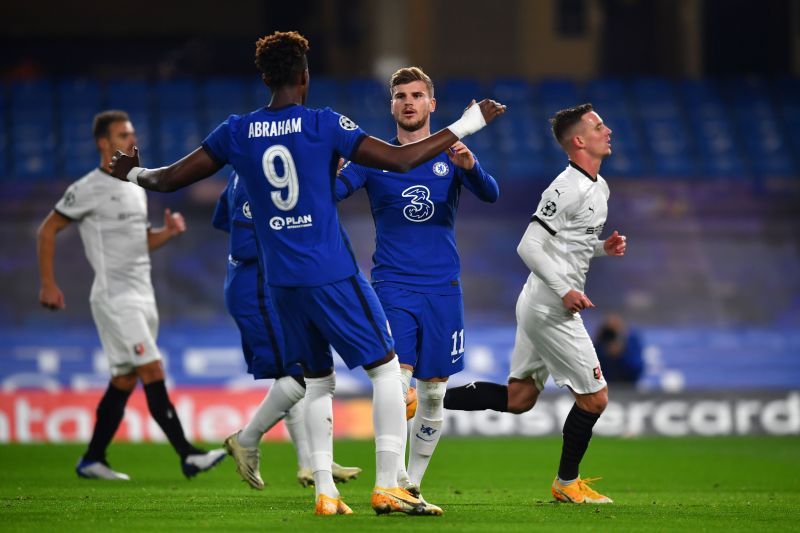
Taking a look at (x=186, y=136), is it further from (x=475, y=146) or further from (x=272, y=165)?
(x=272, y=165)

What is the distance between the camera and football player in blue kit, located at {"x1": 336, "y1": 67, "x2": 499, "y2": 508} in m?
7.02

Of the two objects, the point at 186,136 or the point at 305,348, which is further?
the point at 186,136

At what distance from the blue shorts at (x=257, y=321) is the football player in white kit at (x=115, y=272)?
1375 millimetres

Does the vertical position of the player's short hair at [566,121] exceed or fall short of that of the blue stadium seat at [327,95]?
it falls short

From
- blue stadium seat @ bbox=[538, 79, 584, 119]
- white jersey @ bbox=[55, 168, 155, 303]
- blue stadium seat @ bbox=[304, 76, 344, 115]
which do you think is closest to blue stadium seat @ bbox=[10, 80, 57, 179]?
blue stadium seat @ bbox=[304, 76, 344, 115]

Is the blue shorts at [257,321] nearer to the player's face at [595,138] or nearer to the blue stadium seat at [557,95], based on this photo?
the player's face at [595,138]

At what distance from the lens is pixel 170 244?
57.6ft

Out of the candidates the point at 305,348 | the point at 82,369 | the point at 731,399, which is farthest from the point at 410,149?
the point at 82,369

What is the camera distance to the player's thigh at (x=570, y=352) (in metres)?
7.14

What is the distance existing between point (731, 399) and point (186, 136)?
29.3 feet

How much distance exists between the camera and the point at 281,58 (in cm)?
591

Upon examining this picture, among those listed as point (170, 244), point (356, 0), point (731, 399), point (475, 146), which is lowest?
point (731, 399)

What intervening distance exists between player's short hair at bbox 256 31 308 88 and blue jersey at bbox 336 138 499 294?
3.75 feet

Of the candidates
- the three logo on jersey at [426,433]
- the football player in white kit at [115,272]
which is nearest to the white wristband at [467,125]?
the three logo on jersey at [426,433]
